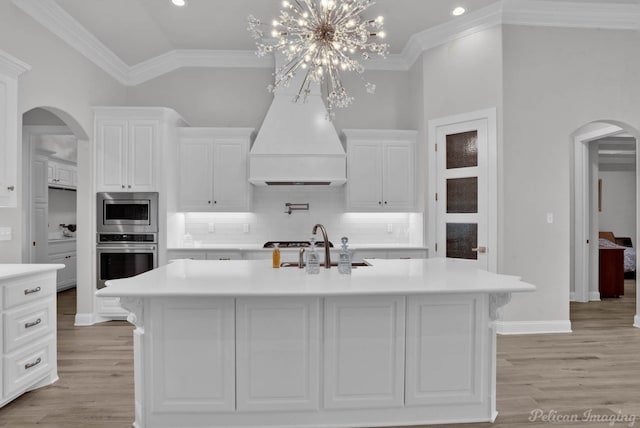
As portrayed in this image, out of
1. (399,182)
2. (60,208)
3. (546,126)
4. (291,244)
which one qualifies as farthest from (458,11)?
(60,208)

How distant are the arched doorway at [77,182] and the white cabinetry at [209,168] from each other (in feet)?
3.56

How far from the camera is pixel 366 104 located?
5453mm

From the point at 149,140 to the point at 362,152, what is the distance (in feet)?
8.93

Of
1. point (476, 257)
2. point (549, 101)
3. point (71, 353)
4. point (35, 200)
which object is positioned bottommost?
point (71, 353)

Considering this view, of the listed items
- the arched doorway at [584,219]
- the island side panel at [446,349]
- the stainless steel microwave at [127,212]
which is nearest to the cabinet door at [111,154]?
the stainless steel microwave at [127,212]

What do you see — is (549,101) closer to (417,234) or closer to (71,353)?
(417,234)

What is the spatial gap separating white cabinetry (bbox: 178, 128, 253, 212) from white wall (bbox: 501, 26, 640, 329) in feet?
10.6

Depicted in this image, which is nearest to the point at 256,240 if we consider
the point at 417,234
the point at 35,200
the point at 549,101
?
the point at 417,234

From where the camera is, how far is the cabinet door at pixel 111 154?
459 centimetres

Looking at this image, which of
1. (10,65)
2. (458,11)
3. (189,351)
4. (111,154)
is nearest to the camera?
(189,351)

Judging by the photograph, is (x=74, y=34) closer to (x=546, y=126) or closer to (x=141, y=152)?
(x=141, y=152)

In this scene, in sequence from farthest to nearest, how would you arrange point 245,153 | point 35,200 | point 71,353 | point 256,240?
1. point 35,200
2. point 256,240
3. point 245,153
4. point 71,353

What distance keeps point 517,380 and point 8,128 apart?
4.58 m

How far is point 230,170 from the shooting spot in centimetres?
496
